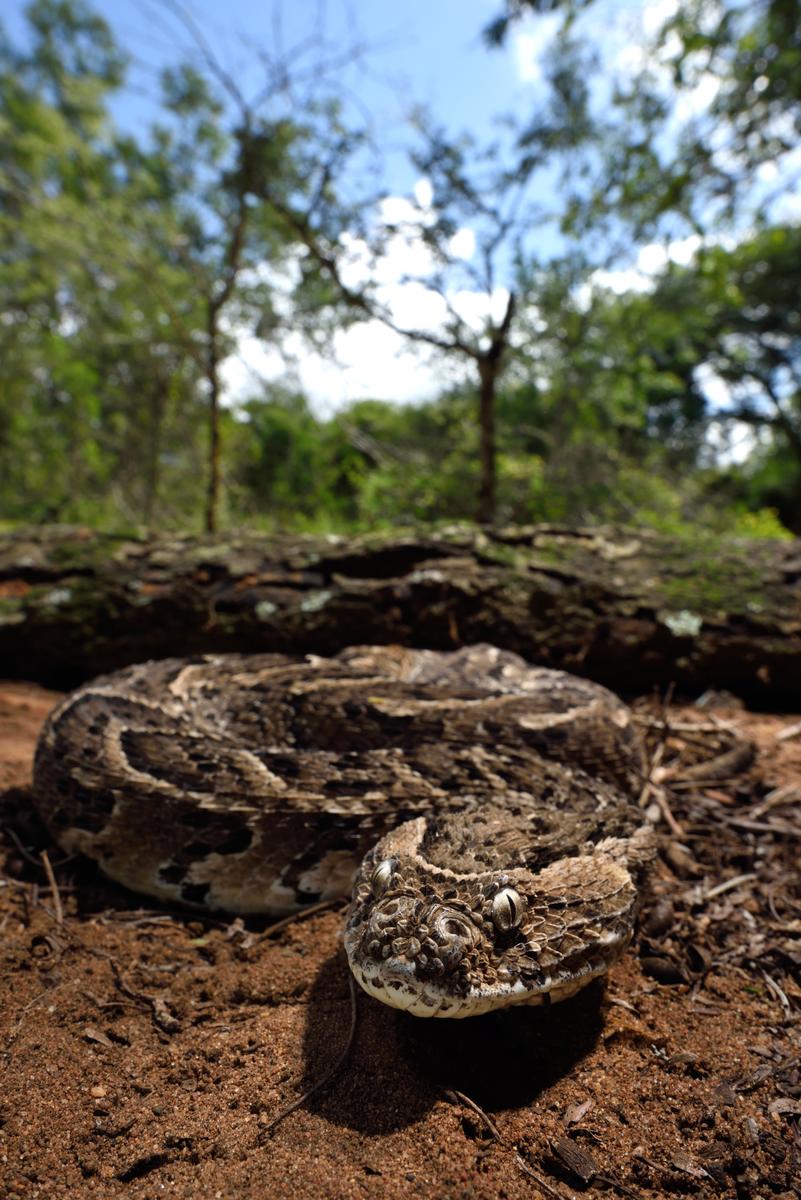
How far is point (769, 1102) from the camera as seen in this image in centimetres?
247

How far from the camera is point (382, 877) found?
291cm

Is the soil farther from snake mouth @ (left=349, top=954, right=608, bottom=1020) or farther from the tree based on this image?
the tree

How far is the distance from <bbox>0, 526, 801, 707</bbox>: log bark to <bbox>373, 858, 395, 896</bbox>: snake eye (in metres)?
3.54

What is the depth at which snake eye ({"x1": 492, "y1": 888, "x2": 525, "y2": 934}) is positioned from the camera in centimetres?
270

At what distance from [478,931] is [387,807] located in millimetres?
1291

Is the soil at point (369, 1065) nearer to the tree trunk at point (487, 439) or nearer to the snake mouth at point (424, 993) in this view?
the snake mouth at point (424, 993)

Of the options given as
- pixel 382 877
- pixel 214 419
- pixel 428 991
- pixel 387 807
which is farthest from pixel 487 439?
pixel 428 991

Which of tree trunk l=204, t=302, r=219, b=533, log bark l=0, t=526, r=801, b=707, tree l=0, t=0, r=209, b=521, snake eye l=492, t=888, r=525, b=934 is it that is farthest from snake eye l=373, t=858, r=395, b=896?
tree l=0, t=0, r=209, b=521

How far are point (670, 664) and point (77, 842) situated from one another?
4716 mm

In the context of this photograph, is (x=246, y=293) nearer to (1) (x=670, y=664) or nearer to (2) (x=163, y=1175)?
(1) (x=670, y=664)

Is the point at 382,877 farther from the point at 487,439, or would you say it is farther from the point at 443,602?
the point at 487,439

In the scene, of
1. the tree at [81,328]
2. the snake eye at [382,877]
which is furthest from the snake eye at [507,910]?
the tree at [81,328]

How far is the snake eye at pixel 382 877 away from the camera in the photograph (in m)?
2.88

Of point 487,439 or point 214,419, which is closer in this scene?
point 487,439
